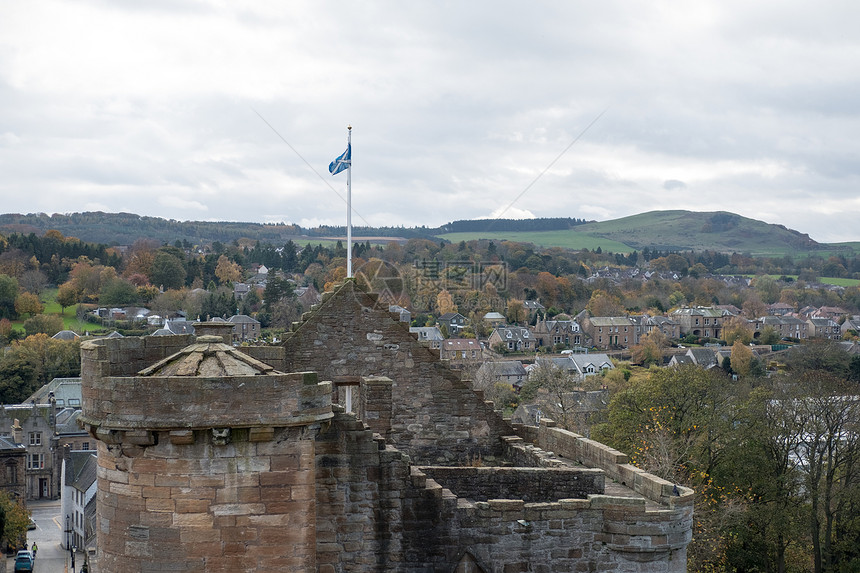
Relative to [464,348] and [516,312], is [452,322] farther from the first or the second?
[516,312]

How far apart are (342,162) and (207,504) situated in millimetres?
13922

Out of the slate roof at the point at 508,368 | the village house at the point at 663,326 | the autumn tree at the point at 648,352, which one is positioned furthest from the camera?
the village house at the point at 663,326

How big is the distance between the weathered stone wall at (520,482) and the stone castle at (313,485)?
2cm

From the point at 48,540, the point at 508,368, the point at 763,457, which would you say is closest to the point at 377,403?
the point at 763,457

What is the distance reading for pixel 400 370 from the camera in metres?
18.9

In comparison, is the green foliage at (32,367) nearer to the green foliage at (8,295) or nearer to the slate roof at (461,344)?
the green foliage at (8,295)

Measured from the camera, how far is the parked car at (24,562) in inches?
1908

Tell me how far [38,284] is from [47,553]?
3353 inches

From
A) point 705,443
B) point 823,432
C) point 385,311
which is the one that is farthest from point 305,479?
point 823,432

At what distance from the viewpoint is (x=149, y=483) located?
1052 cm

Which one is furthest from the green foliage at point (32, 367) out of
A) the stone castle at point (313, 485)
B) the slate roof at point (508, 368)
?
the stone castle at point (313, 485)

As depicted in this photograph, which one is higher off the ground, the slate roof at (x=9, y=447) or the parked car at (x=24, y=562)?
the slate roof at (x=9, y=447)

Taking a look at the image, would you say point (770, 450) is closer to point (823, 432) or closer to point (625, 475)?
point (823, 432)

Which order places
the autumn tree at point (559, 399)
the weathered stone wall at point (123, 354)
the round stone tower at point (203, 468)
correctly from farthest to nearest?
the autumn tree at point (559, 399) → the weathered stone wall at point (123, 354) → the round stone tower at point (203, 468)
